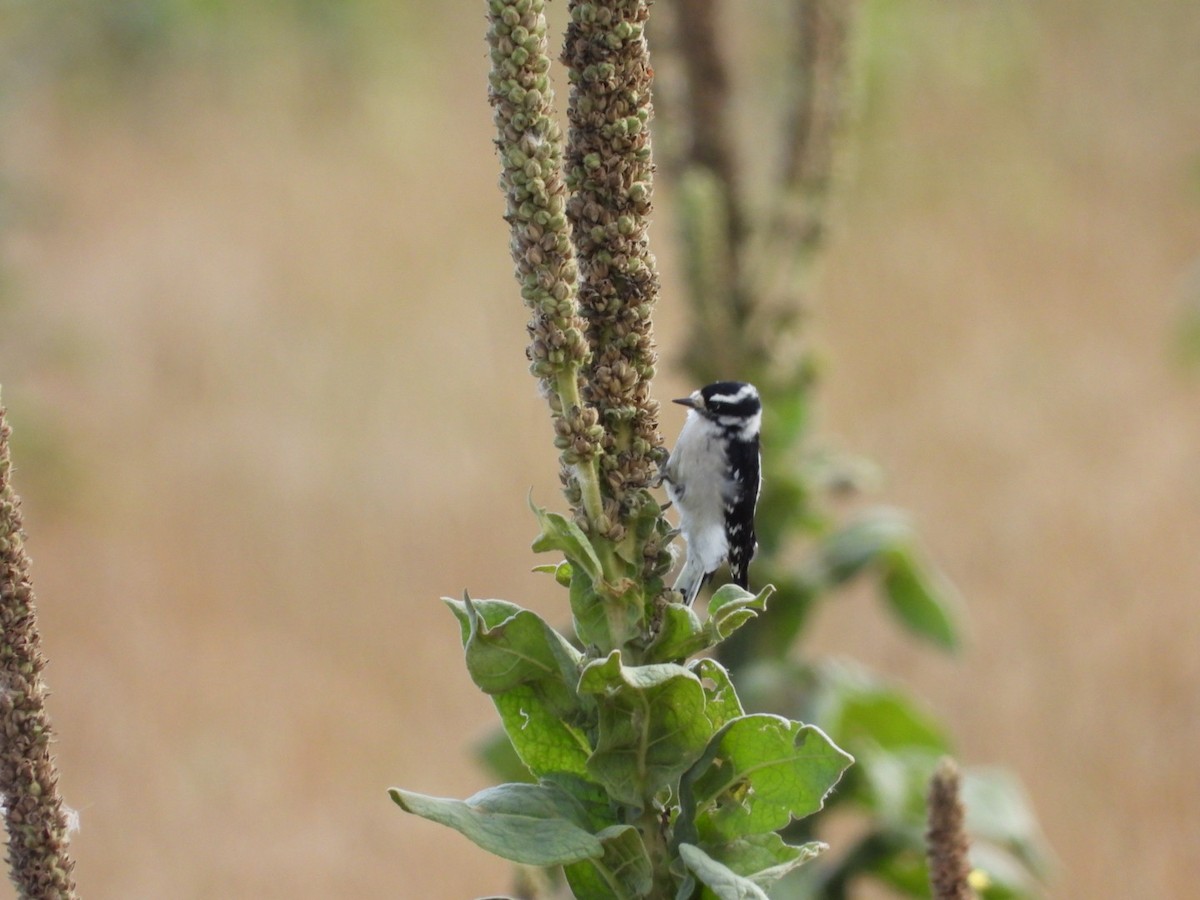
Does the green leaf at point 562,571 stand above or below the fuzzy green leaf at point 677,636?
above

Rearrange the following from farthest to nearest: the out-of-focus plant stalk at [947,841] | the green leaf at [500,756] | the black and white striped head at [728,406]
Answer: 1. the green leaf at [500,756]
2. the black and white striped head at [728,406]
3. the out-of-focus plant stalk at [947,841]

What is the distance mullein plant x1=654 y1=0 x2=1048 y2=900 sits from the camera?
554 cm

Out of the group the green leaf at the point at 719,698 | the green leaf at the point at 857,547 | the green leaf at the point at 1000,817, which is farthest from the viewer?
the green leaf at the point at 857,547

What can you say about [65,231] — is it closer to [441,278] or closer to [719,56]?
[441,278]

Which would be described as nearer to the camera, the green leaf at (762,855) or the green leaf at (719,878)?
the green leaf at (719,878)

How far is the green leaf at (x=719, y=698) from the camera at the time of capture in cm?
197

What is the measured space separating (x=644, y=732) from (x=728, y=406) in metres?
2.13

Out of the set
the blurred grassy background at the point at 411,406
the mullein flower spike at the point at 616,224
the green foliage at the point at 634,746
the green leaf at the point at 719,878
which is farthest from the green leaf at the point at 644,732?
the blurred grassy background at the point at 411,406

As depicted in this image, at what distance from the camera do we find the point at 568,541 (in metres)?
1.89

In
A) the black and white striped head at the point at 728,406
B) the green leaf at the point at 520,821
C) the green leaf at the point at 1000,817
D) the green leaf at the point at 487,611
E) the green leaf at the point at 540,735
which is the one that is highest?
the black and white striped head at the point at 728,406

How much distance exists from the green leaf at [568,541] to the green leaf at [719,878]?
1.21 feet

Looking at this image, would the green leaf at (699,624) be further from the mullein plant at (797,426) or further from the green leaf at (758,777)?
the mullein plant at (797,426)

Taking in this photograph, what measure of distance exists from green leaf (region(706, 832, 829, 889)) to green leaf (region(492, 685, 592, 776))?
22 centimetres

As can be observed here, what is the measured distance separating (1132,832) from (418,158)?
38.3ft
